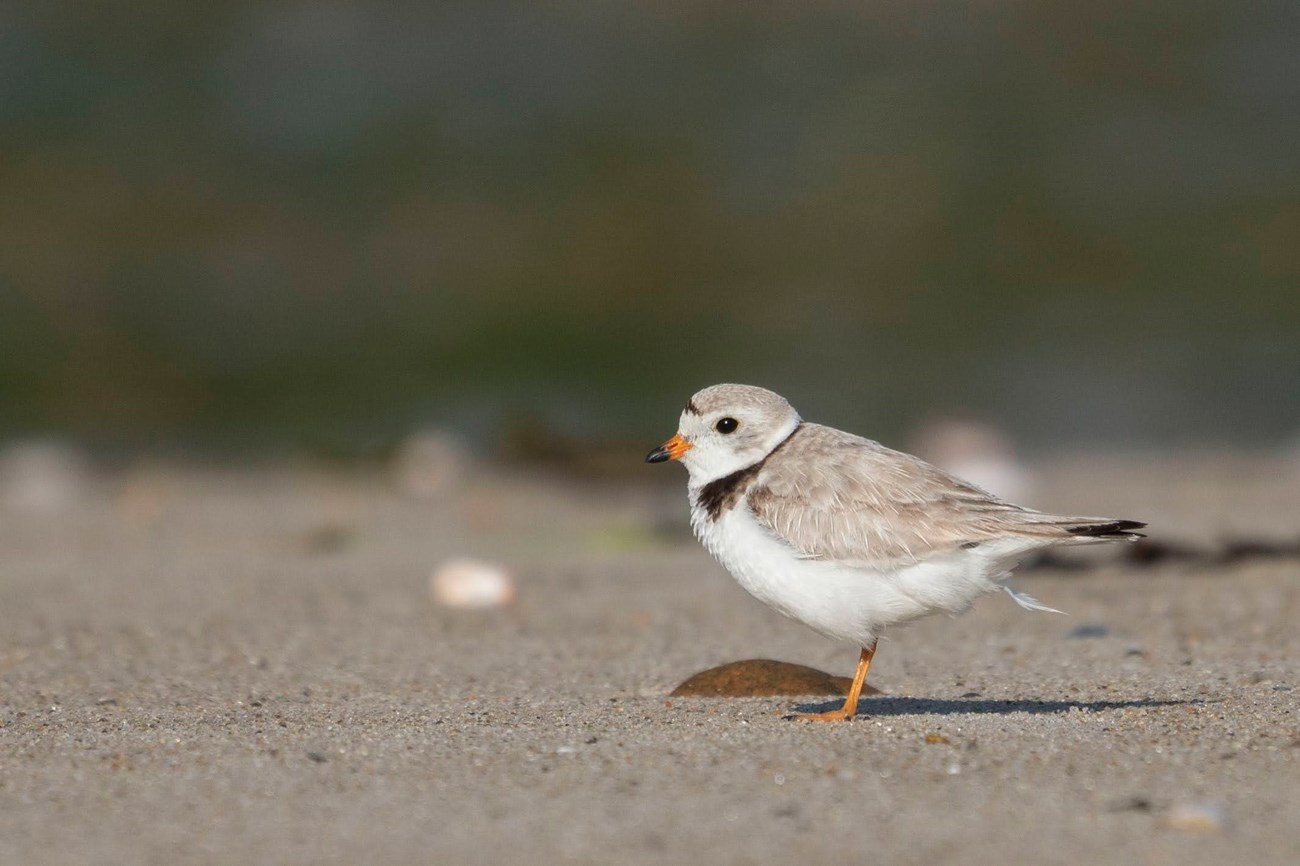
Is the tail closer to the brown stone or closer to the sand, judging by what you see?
the sand

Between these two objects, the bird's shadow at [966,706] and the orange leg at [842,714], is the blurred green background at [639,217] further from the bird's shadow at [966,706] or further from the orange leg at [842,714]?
the orange leg at [842,714]

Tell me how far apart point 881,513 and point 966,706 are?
0.64 meters

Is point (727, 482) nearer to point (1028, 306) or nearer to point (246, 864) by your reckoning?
point (246, 864)

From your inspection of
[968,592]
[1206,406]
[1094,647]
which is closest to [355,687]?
[968,592]

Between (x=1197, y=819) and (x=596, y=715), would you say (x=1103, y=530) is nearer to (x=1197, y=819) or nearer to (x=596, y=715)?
(x=1197, y=819)

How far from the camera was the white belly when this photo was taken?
4051 millimetres

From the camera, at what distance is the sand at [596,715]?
296cm

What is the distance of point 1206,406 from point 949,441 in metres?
4.58

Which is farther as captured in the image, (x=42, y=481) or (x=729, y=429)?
(x=42, y=481)

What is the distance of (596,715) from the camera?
4.14 m

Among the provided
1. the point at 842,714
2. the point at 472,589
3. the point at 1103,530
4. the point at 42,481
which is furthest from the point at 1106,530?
the point at 42,481

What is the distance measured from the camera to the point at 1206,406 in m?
13.3

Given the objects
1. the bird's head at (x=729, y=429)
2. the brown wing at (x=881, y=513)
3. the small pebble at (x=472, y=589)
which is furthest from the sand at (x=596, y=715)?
the bird's head at (x=729, y=429)

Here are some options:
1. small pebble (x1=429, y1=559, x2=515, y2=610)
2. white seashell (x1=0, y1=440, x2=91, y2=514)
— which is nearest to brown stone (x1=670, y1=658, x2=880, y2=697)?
small pebble (x1=429, y1=559, x2=515, y2=610)
